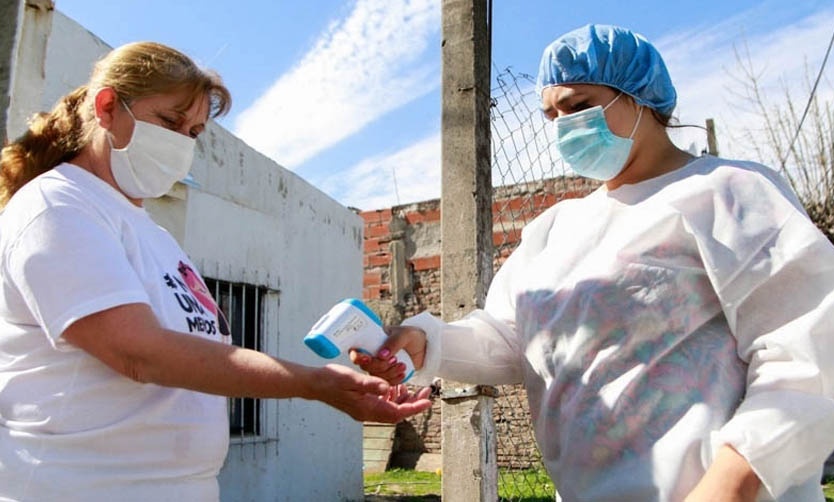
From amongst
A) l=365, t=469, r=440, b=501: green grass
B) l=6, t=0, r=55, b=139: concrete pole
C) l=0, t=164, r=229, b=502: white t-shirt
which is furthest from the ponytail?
l=365, t=469, r=440, b=501: green grass

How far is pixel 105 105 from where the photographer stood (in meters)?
1.63

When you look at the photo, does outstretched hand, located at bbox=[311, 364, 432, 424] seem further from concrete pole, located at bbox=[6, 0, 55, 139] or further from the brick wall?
the brick wall

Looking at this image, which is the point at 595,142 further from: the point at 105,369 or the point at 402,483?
the point at 402,483

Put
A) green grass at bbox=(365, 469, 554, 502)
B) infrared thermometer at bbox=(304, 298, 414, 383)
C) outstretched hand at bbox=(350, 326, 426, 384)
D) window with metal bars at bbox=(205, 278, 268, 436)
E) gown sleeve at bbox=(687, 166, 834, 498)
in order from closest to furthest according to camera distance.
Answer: gown sleeve at bbox=(687, 166, 834, 498), infrared thermometer at bbox=(304, 298, 414, 383), outstretched hand at bbox=(350, 326, 426, 384), window with metal bars at bbox=(205, 278, 268, 436), green grass at bbox=(365, 469, 554, 502)

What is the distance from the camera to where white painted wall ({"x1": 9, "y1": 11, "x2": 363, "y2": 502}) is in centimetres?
500

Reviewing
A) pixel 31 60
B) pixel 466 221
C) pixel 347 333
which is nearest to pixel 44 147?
pixel 347 333

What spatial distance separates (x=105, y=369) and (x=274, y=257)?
485cm

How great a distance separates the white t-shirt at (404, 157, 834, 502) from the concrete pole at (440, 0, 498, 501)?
45cm

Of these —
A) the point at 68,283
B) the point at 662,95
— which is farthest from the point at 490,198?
the point at 68,283

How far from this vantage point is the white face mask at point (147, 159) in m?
1.65

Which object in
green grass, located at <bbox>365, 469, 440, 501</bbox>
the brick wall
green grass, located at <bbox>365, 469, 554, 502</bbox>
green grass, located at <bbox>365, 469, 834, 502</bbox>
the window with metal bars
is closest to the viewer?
the window with metal bars

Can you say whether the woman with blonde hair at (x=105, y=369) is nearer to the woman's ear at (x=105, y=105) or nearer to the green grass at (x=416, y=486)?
the woman's ear at (x=105, y=105)

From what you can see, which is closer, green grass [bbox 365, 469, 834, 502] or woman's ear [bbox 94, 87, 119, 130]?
woman's ear [bbox 94, 87, 119, 130]

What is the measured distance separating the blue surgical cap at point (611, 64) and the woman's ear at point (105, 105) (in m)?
0.96
